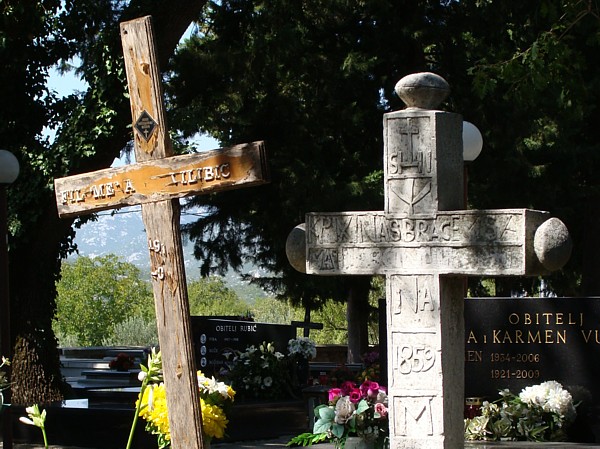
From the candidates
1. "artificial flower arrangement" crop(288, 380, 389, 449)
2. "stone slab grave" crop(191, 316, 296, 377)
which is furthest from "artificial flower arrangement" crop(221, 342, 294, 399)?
"artificial flower arrangement" crop(288, 380, 389, 449)

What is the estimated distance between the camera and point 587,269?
2408 centimetres

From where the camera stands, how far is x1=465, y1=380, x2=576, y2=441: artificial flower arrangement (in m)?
10.6

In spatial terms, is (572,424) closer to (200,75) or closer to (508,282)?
(200,75)

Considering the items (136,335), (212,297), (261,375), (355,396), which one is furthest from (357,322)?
(212,297)

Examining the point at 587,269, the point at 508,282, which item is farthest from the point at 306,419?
the point at 508,282

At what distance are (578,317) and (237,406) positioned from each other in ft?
17.0

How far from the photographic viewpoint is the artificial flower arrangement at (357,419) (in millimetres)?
8898

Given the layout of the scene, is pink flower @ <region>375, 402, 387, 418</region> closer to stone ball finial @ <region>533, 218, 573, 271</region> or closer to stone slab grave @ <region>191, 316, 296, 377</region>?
stone ball finial @ <region>533, 218, 573, 271</region>

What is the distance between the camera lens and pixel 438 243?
619cm

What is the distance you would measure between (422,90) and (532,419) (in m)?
5.22

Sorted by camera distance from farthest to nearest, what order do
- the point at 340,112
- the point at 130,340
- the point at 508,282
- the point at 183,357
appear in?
the point at 130,340 < the point at 508,282 < the point at 340,112 < the point at 183,357

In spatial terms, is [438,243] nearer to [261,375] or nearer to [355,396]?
[355,396]

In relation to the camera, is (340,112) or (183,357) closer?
(183,357)

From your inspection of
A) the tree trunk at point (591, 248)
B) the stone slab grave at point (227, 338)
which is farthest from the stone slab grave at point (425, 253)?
the tree trunk at point (591, 248)
